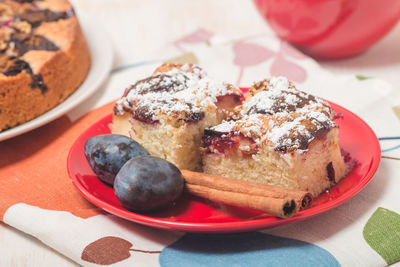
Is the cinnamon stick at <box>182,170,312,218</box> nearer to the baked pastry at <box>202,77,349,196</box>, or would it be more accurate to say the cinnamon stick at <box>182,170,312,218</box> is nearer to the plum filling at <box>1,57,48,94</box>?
the baked pastry at <box>202,77,349,196</box>

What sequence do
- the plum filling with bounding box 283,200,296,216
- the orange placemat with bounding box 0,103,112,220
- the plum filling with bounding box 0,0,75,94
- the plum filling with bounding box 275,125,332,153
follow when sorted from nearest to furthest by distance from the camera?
1. the plum filling with bounding box 283,200,296,216
2. the plum filling with bounding box 275,125,332,153
3. the orange placemat with bounding box 0,103,112,220
4. the plum filling with bounding box 0,0,75,94

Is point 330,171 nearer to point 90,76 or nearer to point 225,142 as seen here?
point 225,142

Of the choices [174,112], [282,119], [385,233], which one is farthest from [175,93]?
[385,233]

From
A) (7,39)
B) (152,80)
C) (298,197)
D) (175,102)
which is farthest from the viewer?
(7,39)

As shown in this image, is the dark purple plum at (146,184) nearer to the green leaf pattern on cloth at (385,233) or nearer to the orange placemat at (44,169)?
the orange placemat at (44,169)

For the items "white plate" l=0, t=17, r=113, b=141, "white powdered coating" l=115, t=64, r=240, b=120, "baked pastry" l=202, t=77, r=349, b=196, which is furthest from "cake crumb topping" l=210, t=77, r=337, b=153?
"white plate" l=0, t=17, r=113, b=141

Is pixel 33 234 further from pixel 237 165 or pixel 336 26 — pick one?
pixel 336 26

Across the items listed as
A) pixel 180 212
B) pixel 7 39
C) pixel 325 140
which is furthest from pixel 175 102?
pixel 7 39
